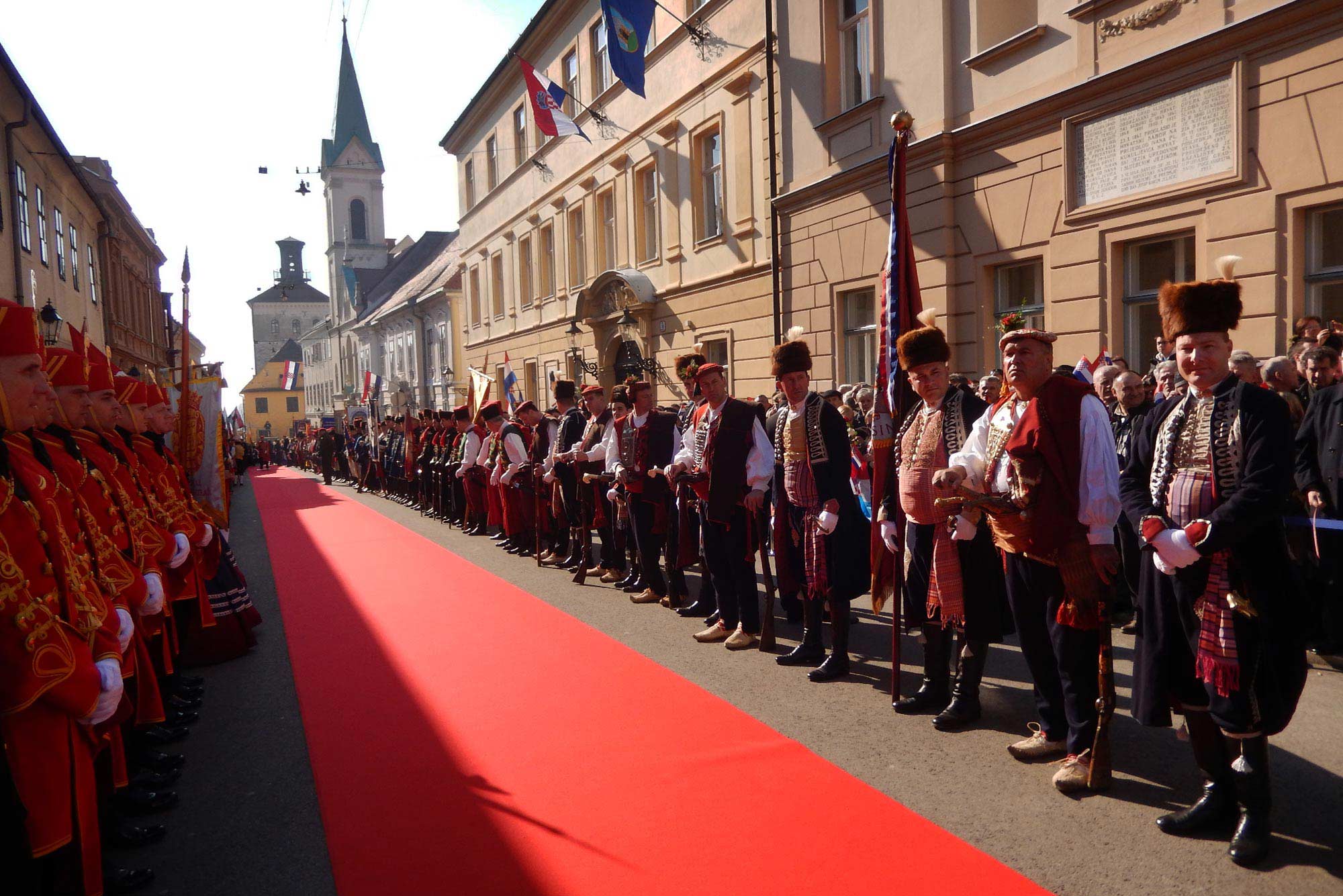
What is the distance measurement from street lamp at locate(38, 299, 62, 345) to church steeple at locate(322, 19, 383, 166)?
5308 centimetres

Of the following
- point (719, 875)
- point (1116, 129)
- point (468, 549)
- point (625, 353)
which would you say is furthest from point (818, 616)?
point (625, 353)

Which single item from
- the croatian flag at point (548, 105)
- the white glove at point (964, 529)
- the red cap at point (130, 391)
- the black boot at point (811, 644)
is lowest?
the black boot at point (811, 644)

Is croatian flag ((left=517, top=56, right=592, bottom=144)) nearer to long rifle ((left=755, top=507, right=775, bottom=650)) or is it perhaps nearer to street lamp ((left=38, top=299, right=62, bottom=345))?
street lamp ((left=38, top=299, right=62, bottom=345))

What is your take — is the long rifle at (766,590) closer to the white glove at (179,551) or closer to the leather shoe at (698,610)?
the leather shoe at (698,610)

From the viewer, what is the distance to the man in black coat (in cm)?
559

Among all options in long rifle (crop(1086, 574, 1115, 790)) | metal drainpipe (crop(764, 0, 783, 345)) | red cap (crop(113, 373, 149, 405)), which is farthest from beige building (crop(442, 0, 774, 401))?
long rifle (crop(1086, 574, 1115, 790))

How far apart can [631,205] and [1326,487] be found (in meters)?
15.8

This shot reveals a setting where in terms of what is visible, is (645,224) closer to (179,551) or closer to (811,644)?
(811,644)

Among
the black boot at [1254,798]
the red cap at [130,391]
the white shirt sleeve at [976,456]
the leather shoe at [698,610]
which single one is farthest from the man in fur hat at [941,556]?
the red cap at [130,391]

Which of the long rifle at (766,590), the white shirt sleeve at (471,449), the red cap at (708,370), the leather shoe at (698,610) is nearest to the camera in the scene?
the long rifle at (766,590)

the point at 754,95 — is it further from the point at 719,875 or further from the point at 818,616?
the point at 719,875

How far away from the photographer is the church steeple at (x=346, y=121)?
63438 millimetres

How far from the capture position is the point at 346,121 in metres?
63.6

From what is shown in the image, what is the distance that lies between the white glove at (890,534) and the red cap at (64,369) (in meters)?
3.95
